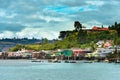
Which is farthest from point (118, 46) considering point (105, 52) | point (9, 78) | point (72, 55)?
point (9, 78)

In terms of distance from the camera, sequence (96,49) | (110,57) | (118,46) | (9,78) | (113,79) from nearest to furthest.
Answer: (113,79) → (9,78) → (110,57) → (118,46) → (96,49)

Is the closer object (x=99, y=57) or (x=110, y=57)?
(x=110, y=57)

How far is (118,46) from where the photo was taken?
18612cm

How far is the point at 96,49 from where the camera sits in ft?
651

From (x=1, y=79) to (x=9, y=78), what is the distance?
291 centimetres

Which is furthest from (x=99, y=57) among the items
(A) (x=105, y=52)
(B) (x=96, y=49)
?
(B) (x=96, y=49)

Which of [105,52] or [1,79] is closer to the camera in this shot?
[1,79]

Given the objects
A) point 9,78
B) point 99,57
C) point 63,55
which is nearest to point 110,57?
point 99,57

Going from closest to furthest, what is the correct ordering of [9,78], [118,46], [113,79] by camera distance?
[113,79], [9,78], [118,46]

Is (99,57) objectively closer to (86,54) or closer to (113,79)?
(86,54)

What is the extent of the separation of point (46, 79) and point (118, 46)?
375ft

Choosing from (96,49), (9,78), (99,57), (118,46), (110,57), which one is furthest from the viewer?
(96,49)

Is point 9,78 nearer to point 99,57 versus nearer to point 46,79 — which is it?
point 46,79

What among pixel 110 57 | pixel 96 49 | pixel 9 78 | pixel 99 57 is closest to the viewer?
pixel 9 78
